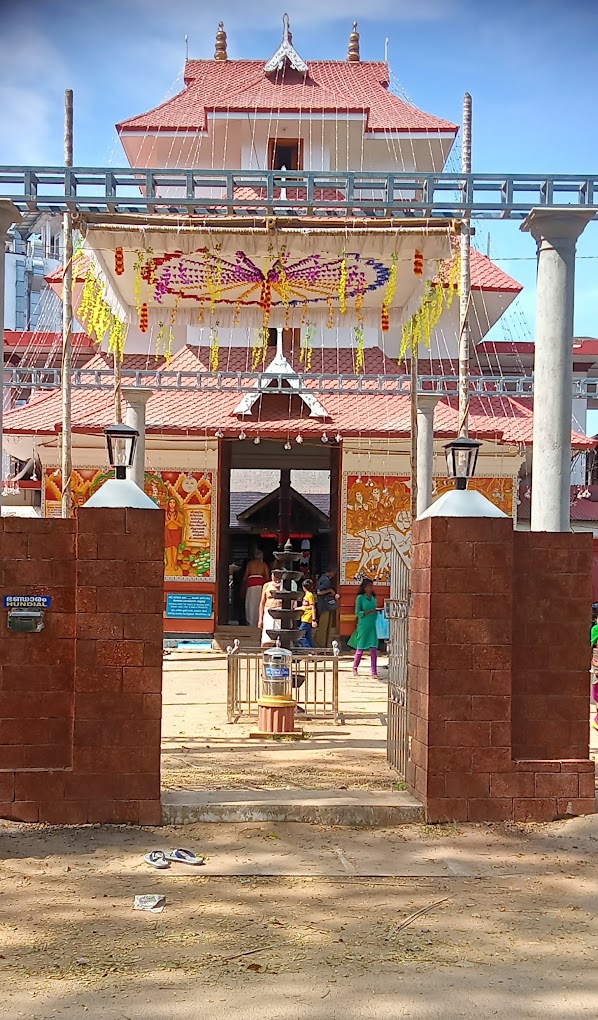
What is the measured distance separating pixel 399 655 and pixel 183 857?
2665 millimetres

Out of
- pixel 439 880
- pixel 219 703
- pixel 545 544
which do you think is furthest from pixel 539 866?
pixel 219 703

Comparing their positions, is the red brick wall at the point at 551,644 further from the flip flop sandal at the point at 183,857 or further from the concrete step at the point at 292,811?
the flip flop sandal at the point at 183,857

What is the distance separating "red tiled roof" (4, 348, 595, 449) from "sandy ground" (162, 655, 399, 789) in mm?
7368

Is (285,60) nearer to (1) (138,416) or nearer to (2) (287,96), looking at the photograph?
(2) (287,96)

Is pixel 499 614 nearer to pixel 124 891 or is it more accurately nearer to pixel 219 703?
pixel 124 891

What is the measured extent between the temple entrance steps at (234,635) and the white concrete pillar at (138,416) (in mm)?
5064

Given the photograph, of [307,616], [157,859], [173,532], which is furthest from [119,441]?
[173,532]

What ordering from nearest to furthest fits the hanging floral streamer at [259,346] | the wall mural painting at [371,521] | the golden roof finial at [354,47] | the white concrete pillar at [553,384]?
1. the white concrete pillar at [553,384]
2. the hanging floral streamer at [259,346]
3. the wall mural painting at [371,521]
4. the golden roof finial at [354,47]

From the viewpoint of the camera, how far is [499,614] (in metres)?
7.54


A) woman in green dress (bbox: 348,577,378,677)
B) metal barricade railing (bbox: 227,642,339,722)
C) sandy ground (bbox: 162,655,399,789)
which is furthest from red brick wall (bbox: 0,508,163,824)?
woman in green dress (bbox: 348,577,378,677)

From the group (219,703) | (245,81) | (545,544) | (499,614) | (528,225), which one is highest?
(245,81)

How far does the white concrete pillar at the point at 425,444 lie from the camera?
1798 cm

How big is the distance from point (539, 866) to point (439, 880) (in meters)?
0.72

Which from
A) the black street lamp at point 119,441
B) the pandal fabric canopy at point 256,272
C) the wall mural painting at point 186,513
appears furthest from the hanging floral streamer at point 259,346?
the black street lamp at point 119,441
